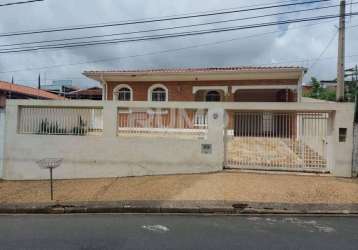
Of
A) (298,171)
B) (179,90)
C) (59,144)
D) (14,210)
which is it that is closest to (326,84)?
(179,90)

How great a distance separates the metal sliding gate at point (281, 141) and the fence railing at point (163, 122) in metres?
0.99

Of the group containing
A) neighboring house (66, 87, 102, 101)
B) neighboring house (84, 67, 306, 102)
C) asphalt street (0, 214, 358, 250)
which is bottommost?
asphalt street (0, 214, 358, 250)

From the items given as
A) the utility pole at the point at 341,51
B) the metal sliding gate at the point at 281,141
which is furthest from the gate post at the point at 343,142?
the utility pole at the point at 341,51

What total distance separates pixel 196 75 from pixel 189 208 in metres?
9.94

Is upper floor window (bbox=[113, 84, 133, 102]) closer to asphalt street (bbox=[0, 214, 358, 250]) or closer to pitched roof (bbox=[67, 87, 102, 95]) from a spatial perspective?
asphalt street (bbox=[0, 214, 358, 250])

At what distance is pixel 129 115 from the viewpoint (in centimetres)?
1018

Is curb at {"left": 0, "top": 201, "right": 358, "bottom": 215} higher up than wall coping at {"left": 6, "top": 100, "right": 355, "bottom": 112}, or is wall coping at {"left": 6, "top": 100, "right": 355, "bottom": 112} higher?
wall coping at {"left": 6, "top": 100, "right": 355, "bottom": 112}

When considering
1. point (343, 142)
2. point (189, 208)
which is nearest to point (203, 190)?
point (189, 208)

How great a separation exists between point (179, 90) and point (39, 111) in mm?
7694

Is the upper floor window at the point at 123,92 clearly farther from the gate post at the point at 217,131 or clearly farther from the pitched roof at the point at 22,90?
the pitched roof at the point at 22,90

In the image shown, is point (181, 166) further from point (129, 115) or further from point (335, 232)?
point (335, 232)

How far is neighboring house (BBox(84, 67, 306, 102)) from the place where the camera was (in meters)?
15.0

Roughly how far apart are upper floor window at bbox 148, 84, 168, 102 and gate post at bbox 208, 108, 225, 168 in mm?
7553

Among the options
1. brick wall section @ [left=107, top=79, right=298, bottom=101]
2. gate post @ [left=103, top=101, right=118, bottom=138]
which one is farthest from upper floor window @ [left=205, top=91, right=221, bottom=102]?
gate post @ [left=103, top=101, right=118, bottom=138]
